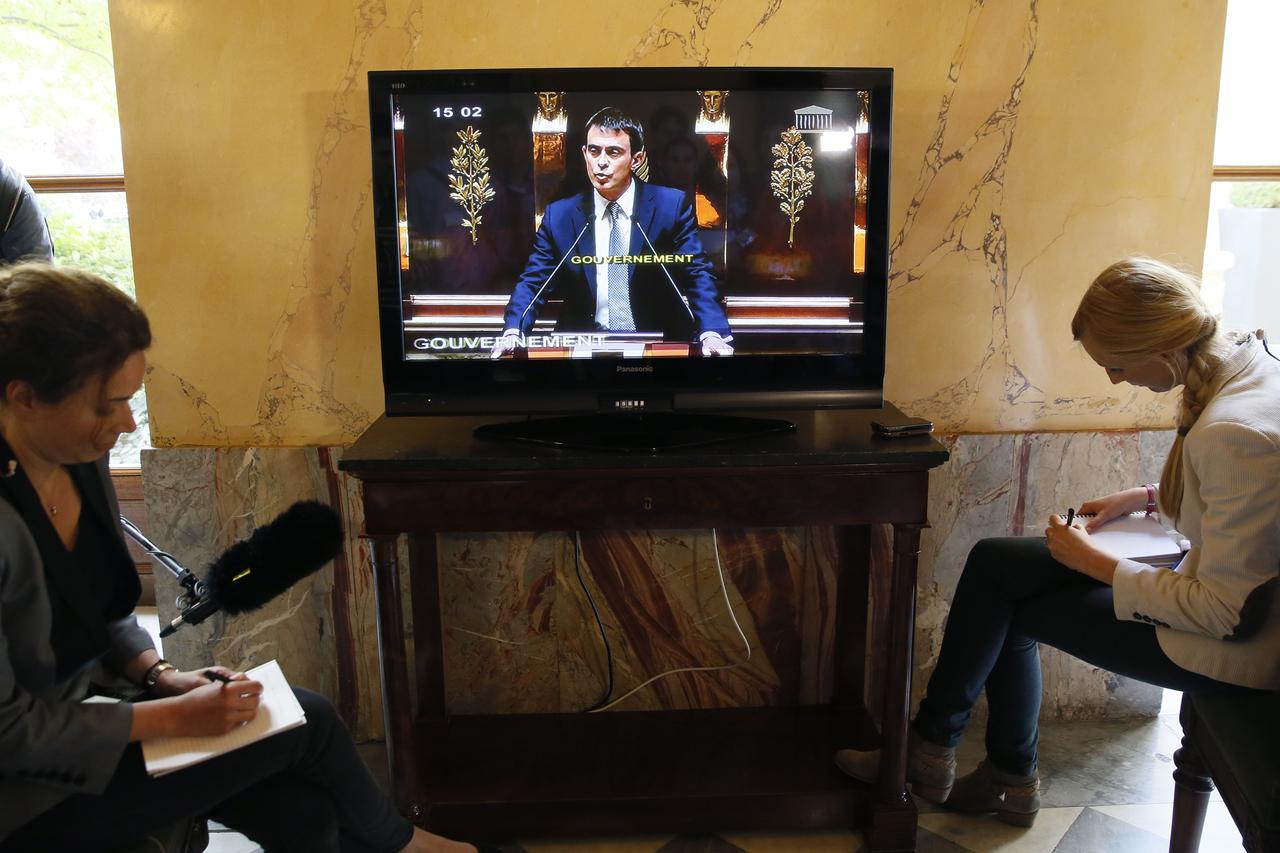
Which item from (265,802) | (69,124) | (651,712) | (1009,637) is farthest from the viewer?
(69,124)

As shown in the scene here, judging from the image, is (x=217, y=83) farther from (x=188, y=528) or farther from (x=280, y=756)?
(x=280, y=756)

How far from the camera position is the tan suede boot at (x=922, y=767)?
2.10 metres

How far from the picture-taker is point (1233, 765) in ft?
5.13

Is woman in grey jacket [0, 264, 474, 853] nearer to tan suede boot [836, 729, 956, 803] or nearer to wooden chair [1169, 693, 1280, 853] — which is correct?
tan suede boot [836, 729, 956, 803]

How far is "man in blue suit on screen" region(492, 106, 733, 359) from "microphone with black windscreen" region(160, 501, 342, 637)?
493mm

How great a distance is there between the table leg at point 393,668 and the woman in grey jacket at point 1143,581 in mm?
898

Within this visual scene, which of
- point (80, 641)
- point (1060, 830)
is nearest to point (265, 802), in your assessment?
point (80, 641)

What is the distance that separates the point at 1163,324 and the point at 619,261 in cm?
96

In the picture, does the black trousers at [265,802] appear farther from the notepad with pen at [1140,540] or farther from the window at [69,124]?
the window at [69,124]

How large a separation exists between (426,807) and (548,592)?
1.85 feet

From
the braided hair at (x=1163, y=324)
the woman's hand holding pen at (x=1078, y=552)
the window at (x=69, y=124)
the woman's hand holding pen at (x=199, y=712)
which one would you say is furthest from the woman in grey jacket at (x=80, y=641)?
the window at (x=69, y=124)

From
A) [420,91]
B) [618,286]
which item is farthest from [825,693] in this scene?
[420,91]

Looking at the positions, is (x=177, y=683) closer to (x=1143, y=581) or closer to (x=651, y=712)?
(x=651, y=712)

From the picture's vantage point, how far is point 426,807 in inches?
82.1
